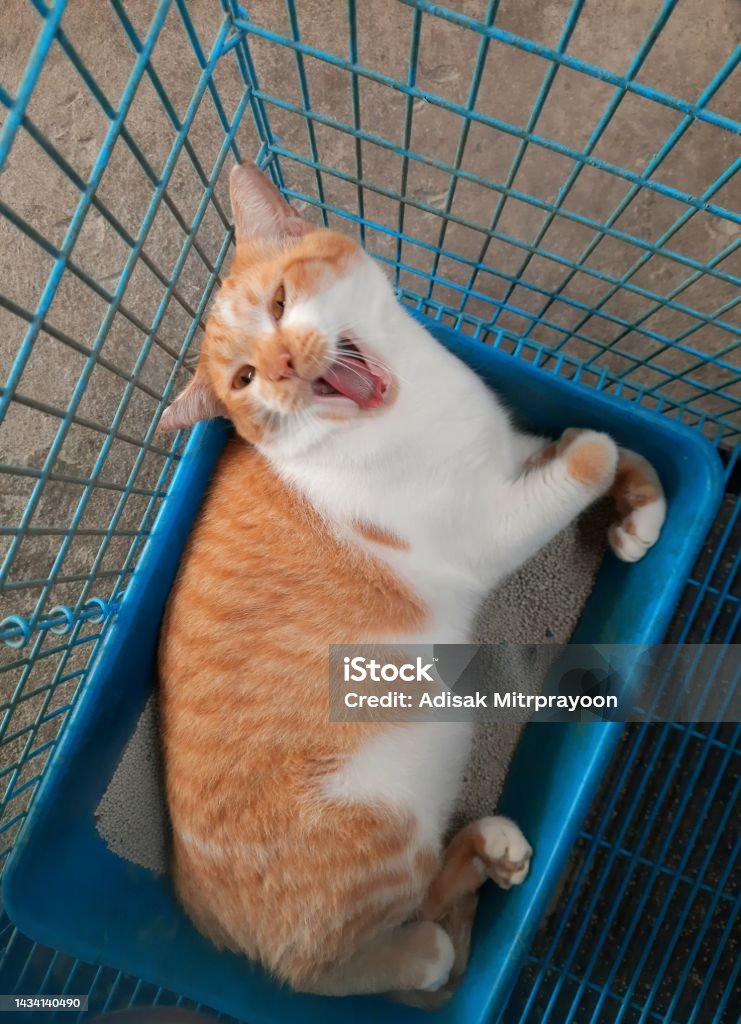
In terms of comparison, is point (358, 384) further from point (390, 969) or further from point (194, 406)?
point (390, 969)

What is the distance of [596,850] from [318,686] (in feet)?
2.46

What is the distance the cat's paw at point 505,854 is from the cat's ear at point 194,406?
3.15ft

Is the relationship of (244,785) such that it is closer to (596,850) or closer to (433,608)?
(433,608)

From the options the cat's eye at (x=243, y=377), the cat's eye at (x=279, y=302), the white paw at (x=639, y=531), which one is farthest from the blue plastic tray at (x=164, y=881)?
the cat's eye at (x=279, y=302)

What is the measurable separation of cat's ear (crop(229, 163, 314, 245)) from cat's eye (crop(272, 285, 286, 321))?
12 centimetres

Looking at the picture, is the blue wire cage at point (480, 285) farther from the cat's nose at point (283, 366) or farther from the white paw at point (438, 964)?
the cat's nose at point (283, 366)

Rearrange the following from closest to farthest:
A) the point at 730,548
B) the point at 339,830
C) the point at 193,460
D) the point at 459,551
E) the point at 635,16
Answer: the point at 339,830
the point at 459,551
the point at 193,460
the point at 730,548
the point at 635,16

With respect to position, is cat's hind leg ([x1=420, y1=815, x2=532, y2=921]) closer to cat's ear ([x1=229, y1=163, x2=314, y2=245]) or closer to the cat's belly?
the cat's belly

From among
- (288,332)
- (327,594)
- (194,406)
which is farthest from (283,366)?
(327,594)

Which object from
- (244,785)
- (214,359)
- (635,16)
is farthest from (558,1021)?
(635,16)

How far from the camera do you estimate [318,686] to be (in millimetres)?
1294

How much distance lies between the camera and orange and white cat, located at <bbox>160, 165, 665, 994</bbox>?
4.00 feet

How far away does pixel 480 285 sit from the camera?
179cm

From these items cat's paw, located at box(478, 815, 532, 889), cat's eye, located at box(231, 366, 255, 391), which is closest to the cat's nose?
cat's eye, located at box(231, 366, 255, 391)
